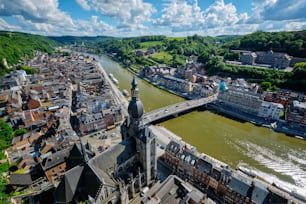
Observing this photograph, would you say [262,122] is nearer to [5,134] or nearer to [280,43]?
[5,134]

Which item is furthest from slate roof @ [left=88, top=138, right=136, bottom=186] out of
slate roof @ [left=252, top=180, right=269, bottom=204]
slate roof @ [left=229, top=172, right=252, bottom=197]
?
slate roof @ [left=252, top=180, right=269, bottom=204]

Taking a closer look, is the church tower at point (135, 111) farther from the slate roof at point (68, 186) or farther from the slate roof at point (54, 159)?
the slate roof at point (54, 159)

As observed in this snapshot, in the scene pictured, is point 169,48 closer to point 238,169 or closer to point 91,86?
point 91,86

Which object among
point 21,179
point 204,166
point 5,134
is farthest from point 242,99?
point 5,134

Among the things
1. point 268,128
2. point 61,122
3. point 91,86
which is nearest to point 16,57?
point 91,86

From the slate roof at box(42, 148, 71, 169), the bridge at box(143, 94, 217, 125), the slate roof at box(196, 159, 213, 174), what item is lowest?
the bridge at box(143, 94, 217, 125)

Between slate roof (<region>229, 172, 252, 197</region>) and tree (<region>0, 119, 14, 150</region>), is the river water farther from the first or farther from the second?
tree (<region>0, 119, 14, 150</region>)

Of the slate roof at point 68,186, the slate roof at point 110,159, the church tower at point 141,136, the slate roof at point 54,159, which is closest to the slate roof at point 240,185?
the church tower at point 141,136
